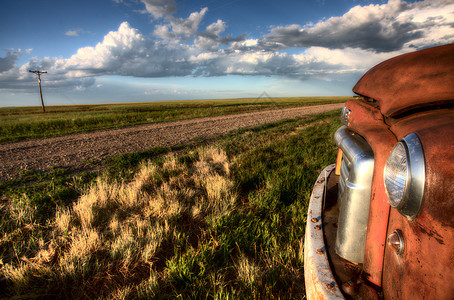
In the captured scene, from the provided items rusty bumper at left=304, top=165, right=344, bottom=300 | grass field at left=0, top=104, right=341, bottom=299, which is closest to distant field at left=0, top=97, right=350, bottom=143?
grass field at left=0, top=104, right=341, bottom=299

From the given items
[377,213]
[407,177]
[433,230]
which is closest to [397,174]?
[407,177]

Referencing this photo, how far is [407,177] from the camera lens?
730 mm

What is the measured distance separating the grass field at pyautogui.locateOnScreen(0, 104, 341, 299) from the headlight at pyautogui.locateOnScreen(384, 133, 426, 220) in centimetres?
125

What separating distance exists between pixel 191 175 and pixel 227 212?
1783mm

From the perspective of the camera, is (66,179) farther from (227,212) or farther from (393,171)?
(393,171)

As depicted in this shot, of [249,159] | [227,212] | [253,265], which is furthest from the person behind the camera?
[249,159]

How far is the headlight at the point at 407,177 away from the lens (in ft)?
2.28

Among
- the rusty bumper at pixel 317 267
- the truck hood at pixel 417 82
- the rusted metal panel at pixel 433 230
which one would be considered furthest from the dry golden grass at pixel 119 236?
the truck hood at pixel 417 82

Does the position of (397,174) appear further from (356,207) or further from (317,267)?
(317,267)

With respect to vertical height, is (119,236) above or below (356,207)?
below

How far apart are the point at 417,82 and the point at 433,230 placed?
0.74 metres

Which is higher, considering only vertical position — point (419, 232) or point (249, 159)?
point (419, 232)

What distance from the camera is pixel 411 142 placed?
757 millimetres

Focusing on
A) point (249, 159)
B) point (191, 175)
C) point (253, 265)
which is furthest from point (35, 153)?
point (253, 265)
